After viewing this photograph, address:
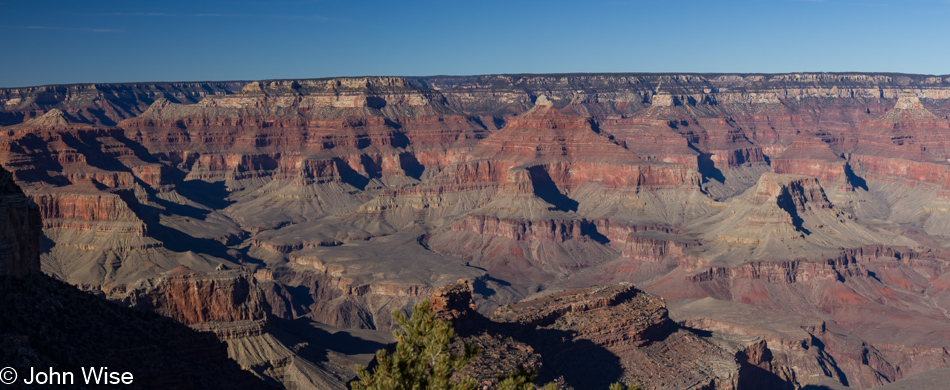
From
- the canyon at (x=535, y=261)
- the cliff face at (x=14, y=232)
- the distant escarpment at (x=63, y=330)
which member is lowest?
the canyon at (x=535, y=261)

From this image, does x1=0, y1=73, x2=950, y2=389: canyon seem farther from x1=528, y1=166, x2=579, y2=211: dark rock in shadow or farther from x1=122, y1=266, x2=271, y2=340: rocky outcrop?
x1=528, y1=166, x2=579, y2=211: dark rock in shadow

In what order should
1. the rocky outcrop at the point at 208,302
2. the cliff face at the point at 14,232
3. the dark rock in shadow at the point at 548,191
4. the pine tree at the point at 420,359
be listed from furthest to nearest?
1. the dark rock in shadow at the point at 548,191
2. the rocky outcrop at the point at 208,302
3. the cliff face at the point at 14,232
4. the pine tree at the point at 420,359

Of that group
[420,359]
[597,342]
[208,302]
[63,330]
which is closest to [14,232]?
[63,330]

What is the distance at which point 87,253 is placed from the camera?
118 metres

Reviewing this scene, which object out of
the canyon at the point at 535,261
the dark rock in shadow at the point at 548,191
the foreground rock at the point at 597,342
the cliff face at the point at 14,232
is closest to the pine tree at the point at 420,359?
the cliff face at the point at 14,232

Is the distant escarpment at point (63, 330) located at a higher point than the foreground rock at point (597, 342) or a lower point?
higher

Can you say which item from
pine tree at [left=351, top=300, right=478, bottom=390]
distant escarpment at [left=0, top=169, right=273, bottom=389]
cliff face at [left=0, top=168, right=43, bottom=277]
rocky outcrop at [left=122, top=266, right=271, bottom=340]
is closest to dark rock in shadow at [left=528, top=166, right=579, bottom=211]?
rocky outcrop at [left=122, top=266, right=271, bottom=340]

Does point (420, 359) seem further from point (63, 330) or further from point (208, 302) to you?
point (208, 302)

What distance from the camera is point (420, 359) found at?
85.0 feet

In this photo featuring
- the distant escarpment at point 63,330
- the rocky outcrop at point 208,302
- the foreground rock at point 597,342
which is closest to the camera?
the distant escarpment at point 63,330

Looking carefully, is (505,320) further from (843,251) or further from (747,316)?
(843,251)

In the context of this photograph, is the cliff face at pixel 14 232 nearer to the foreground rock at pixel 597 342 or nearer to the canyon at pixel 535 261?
the canyon at pixel 535 261

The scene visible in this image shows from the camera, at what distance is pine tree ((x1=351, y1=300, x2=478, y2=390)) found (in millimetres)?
25219

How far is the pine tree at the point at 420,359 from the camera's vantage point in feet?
82.7
